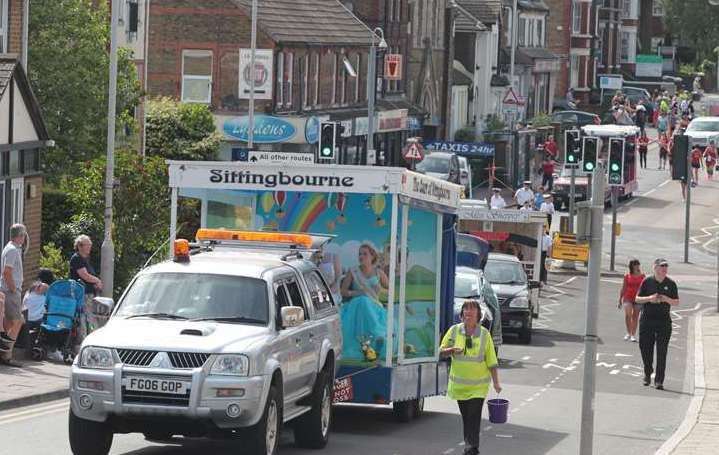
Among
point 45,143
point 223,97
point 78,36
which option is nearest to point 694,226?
point 223,97

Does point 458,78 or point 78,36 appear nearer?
point 78,36

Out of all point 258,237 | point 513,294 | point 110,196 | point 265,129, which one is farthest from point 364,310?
point 265,129

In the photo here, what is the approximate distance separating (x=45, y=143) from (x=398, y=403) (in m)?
11.3

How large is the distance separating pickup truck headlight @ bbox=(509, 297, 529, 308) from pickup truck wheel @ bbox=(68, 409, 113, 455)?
61.8ft

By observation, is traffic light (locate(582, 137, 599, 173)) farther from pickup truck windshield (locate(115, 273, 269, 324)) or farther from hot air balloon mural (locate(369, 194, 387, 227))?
pickup truck windshield (locate(115, 273, 269, 324))

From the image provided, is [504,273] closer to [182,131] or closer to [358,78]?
[182,131]

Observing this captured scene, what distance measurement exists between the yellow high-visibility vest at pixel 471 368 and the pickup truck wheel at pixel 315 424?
1.34 m

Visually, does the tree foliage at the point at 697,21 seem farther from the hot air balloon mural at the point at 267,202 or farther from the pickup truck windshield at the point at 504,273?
the hot air balloon mural at the point at 267,202

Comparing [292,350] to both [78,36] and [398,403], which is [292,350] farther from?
[78,36]

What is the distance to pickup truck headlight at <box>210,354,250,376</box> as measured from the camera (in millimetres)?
15289

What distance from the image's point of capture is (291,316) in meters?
16.3

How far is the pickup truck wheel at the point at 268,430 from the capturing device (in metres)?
15.4

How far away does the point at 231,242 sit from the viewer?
1809 centimetres

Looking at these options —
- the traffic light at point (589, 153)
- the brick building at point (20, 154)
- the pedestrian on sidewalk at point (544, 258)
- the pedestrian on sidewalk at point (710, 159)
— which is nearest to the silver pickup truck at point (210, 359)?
the brick building at point (20, 154)
